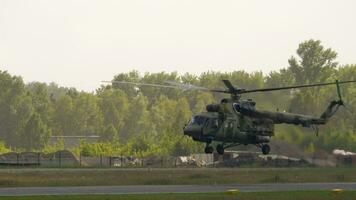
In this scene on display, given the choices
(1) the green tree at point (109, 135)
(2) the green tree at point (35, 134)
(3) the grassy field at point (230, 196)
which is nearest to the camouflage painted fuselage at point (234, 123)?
(3) the grassy field at point (230, 196)

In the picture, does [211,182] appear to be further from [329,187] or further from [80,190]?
[80,190]

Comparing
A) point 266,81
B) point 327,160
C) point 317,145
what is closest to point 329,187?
point 317,145

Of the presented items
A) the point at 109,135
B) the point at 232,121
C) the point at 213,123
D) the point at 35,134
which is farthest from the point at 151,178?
the point at 109,135

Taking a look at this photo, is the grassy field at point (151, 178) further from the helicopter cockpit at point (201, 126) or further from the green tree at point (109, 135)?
the green tree at point (109, 135)

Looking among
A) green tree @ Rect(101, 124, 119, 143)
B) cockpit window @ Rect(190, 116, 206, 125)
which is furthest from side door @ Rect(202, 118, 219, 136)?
green tree @ Rect(101, 124, 119, 143)

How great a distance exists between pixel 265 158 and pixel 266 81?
81.5m

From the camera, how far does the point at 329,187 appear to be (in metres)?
59.1

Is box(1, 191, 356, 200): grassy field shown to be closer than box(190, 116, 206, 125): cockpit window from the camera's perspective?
Yes

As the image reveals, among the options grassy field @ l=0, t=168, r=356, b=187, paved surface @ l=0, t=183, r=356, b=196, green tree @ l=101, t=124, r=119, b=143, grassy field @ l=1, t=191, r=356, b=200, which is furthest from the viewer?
green tree @ l=101, t=124, r=119, b=143

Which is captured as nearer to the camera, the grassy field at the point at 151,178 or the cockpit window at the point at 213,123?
the cockpit window at the point at 213,123

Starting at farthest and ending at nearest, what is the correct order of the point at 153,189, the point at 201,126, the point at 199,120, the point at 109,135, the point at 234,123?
the point at 109,135 → the point at 234,123 → the point at 199,120 → the point at 201,126 → the point at 153,189

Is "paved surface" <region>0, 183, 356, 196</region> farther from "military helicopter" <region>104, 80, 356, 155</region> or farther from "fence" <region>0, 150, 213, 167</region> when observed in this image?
"fence" <region>0, 150, 213, 167</region>

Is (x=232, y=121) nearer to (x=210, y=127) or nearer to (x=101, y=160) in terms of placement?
(x=210, y=127)

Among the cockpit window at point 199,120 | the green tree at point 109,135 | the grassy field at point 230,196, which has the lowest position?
the grassy field at point 230,196
